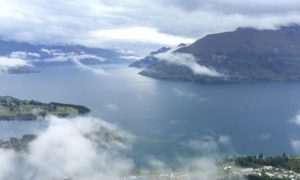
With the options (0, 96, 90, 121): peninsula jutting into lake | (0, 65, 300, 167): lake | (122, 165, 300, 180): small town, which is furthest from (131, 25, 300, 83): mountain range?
(122, 165, 300, 180): small town

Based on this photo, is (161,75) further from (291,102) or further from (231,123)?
(231,123)

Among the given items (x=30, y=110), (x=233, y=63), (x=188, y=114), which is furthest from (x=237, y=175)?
(x=233, y=63)

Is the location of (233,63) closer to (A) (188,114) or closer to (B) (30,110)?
(A) (188,114)

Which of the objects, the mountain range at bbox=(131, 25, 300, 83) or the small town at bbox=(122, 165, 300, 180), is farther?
the mountain range at bbox=(131, 25, 300, 83)

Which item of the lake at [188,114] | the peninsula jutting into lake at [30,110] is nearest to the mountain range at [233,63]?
the lake at [188,114]

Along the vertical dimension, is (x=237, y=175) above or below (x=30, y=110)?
above

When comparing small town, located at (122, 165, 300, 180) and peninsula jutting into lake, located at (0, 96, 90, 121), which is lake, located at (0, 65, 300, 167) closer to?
peninsula jutting into lake, located at (0, 96, 90, 121)

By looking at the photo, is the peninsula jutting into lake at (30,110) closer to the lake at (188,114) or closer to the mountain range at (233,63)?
the lake at (188,114)

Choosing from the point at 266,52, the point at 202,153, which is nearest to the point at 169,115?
the point at 202,153
